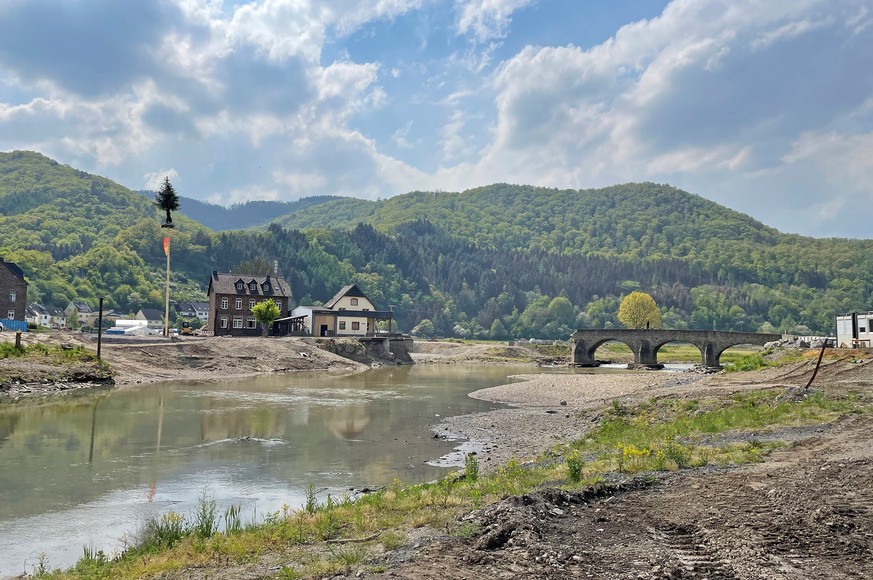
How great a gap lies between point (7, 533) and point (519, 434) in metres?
20.7

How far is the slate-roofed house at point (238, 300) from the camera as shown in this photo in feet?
344

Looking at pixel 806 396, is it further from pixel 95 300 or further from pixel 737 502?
pixel 95 300

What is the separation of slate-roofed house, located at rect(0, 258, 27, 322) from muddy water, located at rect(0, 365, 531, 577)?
207 feet

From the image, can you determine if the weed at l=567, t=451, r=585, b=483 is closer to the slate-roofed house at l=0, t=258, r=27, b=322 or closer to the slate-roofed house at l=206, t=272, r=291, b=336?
the slate-roofed house at l=206, t=272, r=291, b=336

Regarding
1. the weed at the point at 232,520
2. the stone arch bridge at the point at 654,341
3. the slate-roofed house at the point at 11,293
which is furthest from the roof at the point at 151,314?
the weed at the point at 232,520

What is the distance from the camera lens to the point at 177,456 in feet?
79.2

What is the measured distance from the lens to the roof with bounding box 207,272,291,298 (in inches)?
4176

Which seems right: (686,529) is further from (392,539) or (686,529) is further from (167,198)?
(167,198)

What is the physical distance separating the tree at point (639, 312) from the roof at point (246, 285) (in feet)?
287

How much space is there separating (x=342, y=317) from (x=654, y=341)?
50.2m

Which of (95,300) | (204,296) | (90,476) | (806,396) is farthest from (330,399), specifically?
(204,296)

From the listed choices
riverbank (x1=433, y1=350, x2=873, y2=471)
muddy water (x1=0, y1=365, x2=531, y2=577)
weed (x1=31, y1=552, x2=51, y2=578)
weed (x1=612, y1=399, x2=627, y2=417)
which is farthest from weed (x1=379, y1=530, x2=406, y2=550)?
weed (x1=612, y1=399, x2=627, y2=417)

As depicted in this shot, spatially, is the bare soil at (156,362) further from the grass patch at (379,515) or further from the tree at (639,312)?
the tree at (639,312)

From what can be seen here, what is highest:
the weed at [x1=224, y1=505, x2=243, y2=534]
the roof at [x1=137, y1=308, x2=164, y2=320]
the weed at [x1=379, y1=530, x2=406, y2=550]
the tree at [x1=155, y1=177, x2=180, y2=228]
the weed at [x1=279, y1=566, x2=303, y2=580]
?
the tree at [x1=155, y1=177, x2=180, y2=228]
